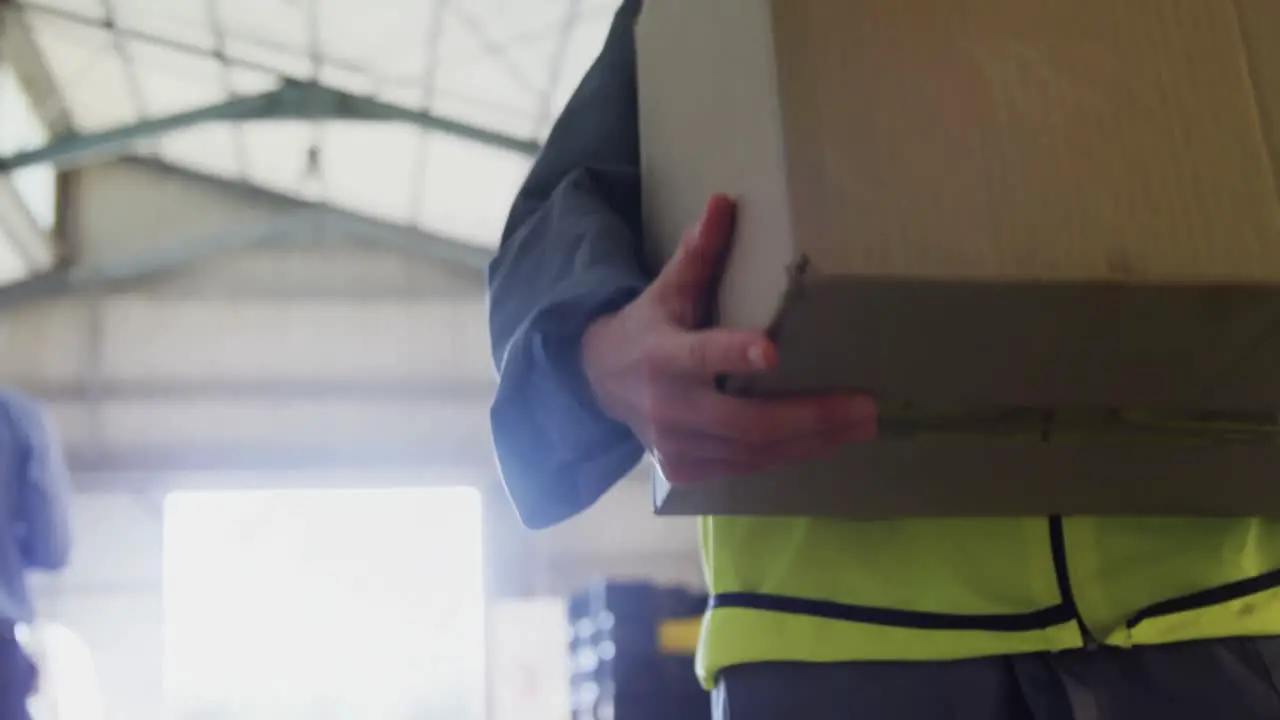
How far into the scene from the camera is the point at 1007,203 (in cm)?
39

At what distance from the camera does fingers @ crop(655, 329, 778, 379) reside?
0.39m

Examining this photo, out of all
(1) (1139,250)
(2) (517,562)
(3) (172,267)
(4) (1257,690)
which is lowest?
(4) (1257,690)

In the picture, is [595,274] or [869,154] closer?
[869,154]

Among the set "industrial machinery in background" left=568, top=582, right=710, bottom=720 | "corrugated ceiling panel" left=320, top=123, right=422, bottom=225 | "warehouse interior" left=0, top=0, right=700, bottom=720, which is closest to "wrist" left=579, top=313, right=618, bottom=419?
"industrial machinery in background" left=568, top=582, right=710, bottom=720

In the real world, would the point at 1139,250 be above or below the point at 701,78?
below

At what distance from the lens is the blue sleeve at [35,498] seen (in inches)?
85.4

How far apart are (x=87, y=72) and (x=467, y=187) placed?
4.12 ft

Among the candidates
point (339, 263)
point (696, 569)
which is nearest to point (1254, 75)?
point (696, 569)

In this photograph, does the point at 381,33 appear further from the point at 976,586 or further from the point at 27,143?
the point at 976,586

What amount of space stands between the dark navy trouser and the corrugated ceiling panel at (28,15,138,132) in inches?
146

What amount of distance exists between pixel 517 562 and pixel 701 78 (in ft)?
Result: 12.8

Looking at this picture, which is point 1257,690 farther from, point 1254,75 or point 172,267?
point 172,267

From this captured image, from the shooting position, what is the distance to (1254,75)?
0.43 metres

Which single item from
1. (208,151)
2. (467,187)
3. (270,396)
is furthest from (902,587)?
(208,151)
